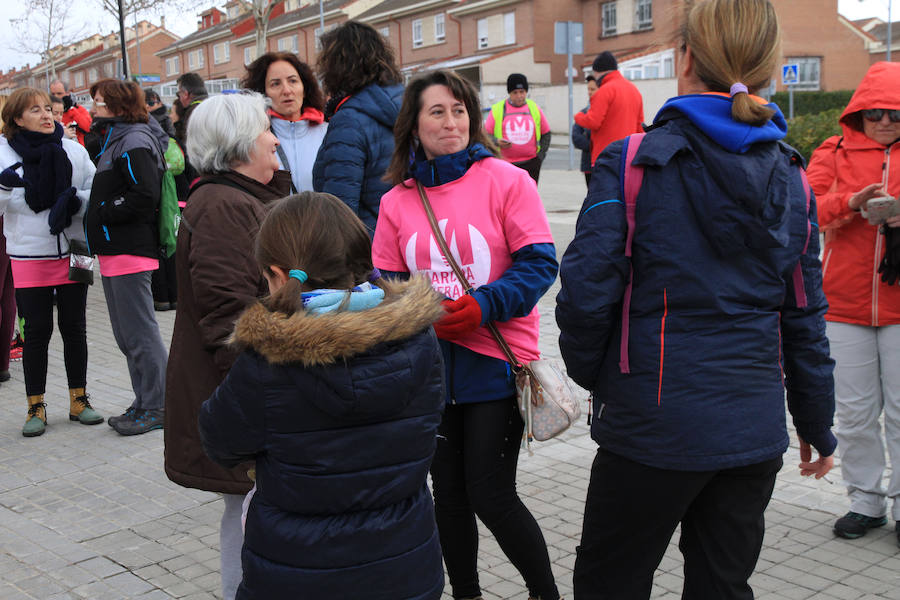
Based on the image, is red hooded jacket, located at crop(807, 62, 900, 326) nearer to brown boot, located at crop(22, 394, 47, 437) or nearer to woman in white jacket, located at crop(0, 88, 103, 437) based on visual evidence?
woman in white jacket, located at crop(0, 88, 103, 437)

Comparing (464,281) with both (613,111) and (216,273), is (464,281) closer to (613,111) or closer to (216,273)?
(216,273)

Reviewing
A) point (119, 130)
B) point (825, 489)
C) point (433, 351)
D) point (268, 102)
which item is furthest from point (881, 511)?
point (119, 130)

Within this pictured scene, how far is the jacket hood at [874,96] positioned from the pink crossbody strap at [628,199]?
199 centimetres

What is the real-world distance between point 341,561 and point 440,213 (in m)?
1.42

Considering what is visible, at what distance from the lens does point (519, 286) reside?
3223mm

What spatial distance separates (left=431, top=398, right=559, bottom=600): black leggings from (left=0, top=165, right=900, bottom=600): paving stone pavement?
0.41 metres

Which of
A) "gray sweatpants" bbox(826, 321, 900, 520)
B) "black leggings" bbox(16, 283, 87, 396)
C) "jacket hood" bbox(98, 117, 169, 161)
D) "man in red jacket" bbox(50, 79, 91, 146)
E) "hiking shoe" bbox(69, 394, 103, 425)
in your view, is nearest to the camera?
"gray sweatpants" bbox(826, 321, 900, 520)

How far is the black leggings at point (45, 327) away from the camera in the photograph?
6.12 meters

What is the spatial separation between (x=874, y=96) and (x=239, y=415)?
3.01 m

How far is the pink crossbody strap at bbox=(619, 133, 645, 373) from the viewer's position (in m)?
2.36

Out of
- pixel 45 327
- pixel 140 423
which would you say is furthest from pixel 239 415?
pixel 45 327

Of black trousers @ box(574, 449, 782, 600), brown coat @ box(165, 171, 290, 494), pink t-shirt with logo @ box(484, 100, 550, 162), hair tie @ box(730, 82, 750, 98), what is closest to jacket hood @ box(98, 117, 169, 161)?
brown coat @ box(165, 171, 290, 494)

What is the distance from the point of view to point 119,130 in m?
5.94

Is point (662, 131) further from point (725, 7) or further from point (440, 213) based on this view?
point (440, 213)
